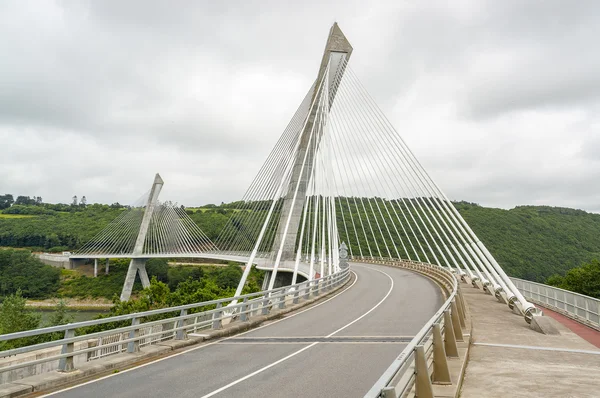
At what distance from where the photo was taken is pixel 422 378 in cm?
526

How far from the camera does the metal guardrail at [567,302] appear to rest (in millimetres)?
17266

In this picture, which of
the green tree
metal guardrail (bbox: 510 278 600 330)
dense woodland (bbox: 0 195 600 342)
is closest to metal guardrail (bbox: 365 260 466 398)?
metal guardrail (bbox: 510 278 600 330)

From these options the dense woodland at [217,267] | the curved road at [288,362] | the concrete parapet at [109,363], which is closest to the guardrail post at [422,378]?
the curved road at [288,362]

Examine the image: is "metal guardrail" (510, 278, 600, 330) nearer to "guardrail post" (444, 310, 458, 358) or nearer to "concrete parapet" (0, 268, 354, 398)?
"guardrail post" (444, 310, 458, 358)

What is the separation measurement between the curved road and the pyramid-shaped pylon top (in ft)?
71.7

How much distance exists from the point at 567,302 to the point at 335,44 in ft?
77.8

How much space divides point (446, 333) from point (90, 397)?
21.0ft

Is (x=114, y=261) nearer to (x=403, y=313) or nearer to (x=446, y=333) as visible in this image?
(x=403, y=313)

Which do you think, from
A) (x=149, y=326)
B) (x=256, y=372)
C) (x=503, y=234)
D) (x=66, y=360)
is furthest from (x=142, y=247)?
(x=256, y=372)

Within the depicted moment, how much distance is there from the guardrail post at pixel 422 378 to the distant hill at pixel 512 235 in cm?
5997

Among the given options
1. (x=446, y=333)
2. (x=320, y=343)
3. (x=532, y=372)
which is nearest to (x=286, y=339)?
(x=320, y=343)

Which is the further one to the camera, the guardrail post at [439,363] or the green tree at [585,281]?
the green tree at [585,281]

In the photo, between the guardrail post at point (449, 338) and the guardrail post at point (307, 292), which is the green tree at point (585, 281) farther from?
the guardrail post at point (449, 338)

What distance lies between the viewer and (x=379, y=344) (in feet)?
40.8
